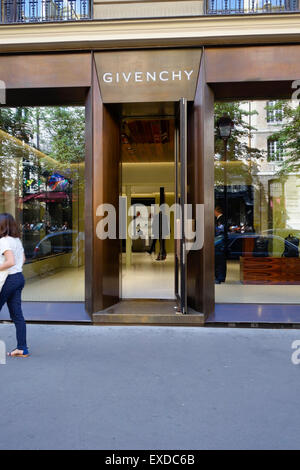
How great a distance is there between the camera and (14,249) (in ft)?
14.1

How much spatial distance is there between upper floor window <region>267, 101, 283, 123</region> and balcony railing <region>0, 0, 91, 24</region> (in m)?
4.35

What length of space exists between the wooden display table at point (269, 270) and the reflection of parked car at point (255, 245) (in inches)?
19.2

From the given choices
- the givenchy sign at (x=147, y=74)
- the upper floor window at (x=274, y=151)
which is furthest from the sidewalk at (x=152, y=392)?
the upper floor window at (x=274, y=151)

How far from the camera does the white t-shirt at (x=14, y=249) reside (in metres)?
4.19

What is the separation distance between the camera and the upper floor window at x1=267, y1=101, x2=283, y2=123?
820cm

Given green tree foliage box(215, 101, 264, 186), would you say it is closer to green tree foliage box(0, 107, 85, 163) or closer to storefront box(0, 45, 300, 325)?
storefront box(0, 45, 300, 325)

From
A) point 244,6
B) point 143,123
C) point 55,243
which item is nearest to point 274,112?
point 244,6

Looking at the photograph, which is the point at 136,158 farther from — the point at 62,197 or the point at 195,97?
the point at 195,97

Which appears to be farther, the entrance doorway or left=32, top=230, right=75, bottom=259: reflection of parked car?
left=32, top=230, right=75, bottom=259: reflection of parked car

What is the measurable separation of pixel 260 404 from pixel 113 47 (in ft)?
19.0

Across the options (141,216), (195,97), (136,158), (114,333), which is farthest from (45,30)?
(141,216)

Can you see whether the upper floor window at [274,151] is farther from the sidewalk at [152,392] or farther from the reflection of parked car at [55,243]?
the sidewalk at [152,392]

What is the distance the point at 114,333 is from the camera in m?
5.45

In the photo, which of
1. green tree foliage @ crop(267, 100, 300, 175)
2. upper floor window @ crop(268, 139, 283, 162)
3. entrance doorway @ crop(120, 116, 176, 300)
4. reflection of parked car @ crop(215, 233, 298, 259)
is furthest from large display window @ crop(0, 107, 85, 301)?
upper floor window @ crop(268, 139, 283, 162)
